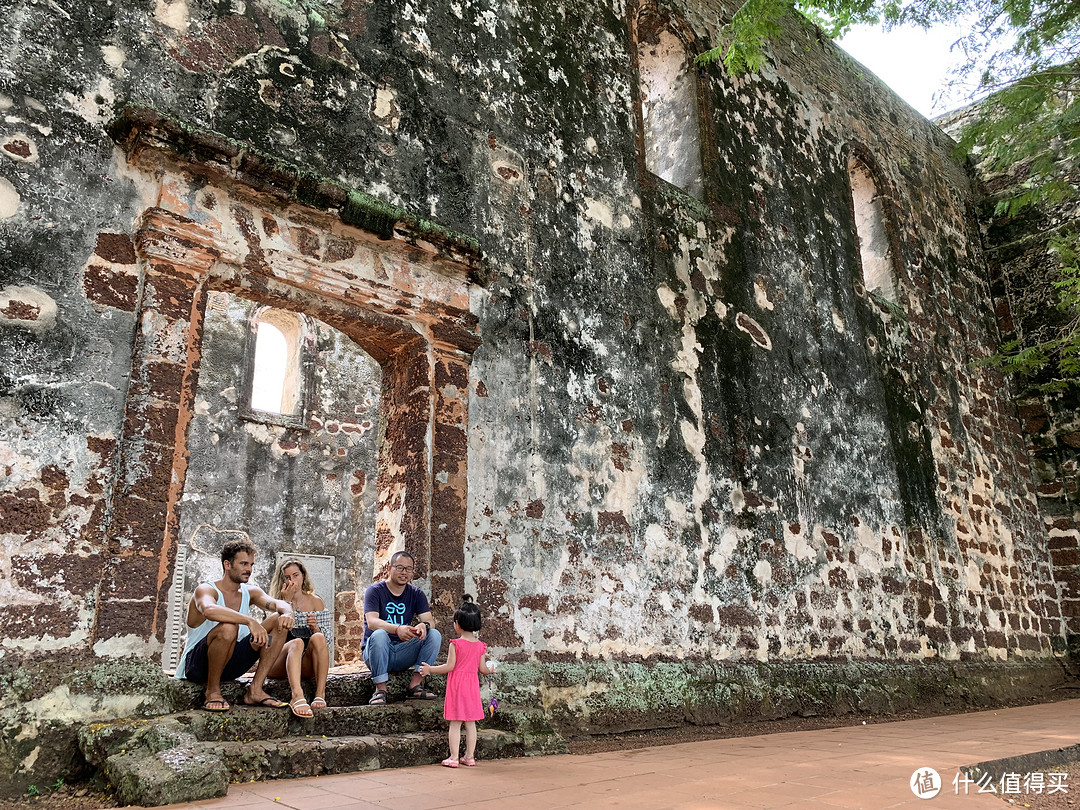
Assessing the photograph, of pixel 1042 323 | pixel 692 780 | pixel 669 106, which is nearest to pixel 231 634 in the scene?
pixel 692 780

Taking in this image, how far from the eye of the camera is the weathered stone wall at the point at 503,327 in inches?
143

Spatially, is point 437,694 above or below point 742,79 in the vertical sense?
below

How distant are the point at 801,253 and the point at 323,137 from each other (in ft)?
16.4

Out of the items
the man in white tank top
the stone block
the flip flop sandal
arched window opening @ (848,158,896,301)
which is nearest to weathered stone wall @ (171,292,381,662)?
the man in white tank top

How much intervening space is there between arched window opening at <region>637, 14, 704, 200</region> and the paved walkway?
4.74 m

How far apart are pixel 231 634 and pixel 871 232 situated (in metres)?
8.69

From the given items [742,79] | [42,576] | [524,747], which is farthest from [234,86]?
[742,79]

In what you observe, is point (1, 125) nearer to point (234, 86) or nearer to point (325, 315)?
point (234, 86)

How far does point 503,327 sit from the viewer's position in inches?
208

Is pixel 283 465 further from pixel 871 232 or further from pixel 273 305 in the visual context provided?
pixel 871 232

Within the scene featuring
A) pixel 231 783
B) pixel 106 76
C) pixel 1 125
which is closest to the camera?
pixel 231 783

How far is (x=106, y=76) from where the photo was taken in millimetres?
4000

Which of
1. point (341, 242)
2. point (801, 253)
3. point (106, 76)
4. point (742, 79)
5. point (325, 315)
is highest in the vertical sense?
point (742, 79)

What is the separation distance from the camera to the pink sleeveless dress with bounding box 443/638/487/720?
380cm
